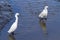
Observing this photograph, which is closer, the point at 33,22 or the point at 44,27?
the point at 44,27

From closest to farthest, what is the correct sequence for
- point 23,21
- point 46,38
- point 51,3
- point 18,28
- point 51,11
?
point 46,38 < point 18,28 < point 23,21 < point 51,11 < point 51,3

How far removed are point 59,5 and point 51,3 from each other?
0.53m

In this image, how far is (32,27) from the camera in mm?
10438

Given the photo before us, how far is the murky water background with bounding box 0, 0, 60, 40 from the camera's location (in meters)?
9.73

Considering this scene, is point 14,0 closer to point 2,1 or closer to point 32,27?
point 2,1

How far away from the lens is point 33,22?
35.7ft

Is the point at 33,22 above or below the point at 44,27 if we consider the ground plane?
above

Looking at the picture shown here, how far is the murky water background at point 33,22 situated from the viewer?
31.9 ft

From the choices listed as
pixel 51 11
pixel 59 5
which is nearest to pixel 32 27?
pixel 51 11

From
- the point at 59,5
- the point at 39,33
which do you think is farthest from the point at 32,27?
the point at 59,5

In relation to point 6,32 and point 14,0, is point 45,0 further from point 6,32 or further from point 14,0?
point 6,32

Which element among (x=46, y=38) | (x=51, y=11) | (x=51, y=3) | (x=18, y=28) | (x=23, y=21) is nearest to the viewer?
(x=46, y=38)

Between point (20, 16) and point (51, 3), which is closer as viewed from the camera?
point (20, 16)

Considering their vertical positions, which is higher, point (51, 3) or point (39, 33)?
point (51, 3)
